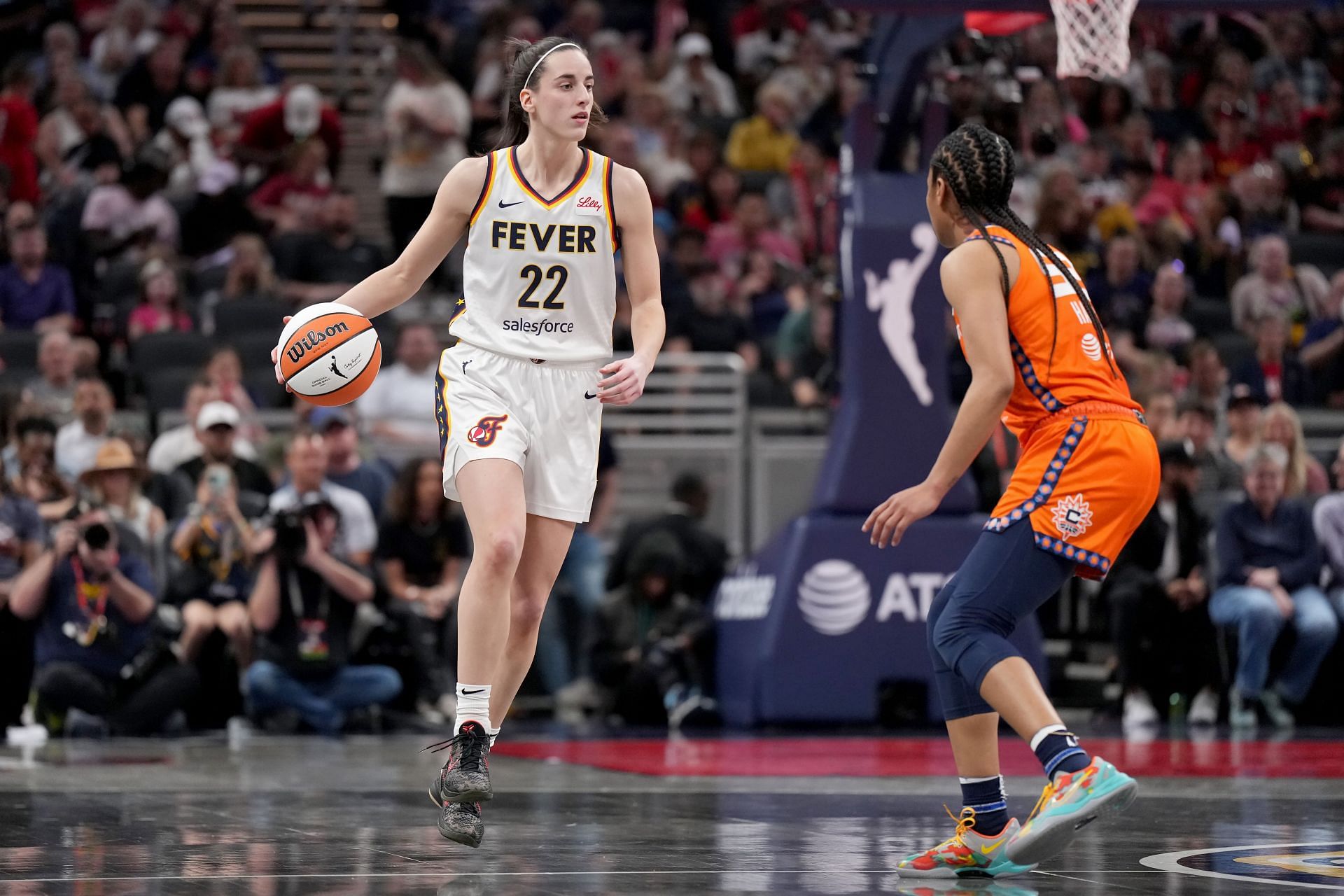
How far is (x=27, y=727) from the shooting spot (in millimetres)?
11383

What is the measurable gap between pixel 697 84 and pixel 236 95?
443cm

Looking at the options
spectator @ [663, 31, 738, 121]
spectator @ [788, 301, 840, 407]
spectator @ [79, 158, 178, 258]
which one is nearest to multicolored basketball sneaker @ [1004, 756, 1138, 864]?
spectator @ [788, 301, 840, 407]

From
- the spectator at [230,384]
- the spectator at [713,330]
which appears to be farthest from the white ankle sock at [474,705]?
the spectator at [713,330]

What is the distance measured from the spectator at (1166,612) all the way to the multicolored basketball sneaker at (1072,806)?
692cm

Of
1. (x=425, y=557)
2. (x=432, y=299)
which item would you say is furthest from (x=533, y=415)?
(x=432, y=299)

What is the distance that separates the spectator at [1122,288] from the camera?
15.5 m

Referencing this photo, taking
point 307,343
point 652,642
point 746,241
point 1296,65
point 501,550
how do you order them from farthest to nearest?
point 1296,65
point 746,241
point 652,642
point 307,343
point 501,550

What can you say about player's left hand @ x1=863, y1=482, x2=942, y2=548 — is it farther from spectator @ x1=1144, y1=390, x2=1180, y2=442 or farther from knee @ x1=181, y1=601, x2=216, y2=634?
spectator @ x1=1144, y1=390, x2=1180, y2=442

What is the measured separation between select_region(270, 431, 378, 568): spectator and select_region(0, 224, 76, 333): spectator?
3.45 m

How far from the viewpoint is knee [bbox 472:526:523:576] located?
20.2 feet

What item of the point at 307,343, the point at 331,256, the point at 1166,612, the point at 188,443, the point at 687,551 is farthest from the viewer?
the point at 331,256

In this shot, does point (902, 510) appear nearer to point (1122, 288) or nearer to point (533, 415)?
point (533, 415)

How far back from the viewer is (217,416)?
12.4 metres

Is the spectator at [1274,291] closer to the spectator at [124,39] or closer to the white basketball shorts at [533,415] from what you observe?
the spectator at [124,39]
